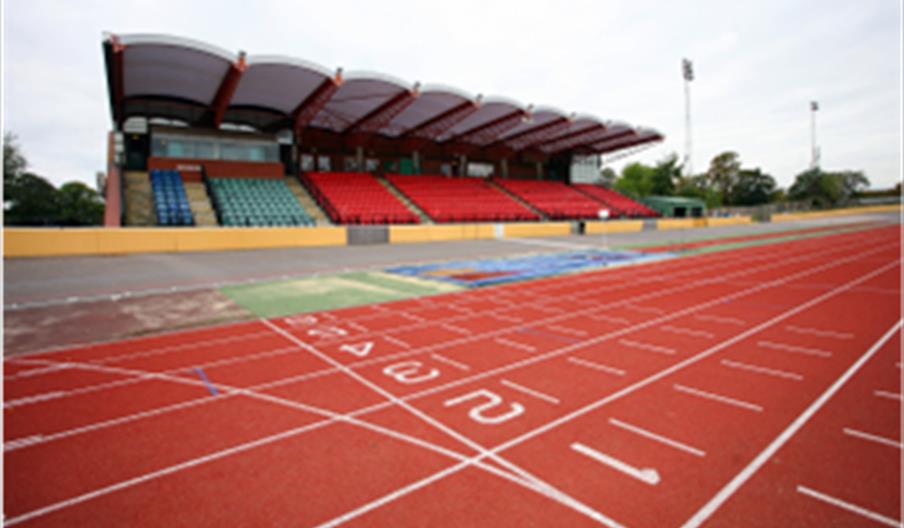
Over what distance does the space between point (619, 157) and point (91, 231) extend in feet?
157

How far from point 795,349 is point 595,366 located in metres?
3.02

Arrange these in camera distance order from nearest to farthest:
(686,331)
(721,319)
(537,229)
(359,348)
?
1. (359,348)
2. (686,331)
3. (721,319)
4. (537,229)

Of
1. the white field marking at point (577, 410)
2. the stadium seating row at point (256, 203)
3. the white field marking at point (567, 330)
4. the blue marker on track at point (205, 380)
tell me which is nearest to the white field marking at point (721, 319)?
the white field marking at point (577, 410)

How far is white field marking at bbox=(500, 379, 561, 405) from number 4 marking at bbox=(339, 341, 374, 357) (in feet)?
7.21

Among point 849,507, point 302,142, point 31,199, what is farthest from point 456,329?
point 31,199

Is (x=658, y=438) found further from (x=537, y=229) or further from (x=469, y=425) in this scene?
(x=537, y=229)

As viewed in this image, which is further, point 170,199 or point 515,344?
point 170,199

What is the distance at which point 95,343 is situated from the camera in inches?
277

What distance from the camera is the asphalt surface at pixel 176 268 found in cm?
1094

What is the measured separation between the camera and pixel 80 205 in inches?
2376

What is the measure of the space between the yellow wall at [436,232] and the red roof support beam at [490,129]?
10703mm

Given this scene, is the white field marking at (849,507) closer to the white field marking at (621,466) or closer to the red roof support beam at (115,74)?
the white field marking at (621,466)

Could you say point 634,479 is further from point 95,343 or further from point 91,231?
point 91,231

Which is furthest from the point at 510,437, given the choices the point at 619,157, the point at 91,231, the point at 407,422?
the point at 619,157
